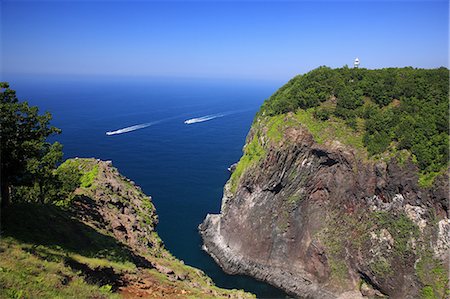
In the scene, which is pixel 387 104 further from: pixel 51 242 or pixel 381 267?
pixel 51 242

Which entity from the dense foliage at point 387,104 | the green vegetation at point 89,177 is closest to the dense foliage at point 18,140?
the green vegetation at point 89,177

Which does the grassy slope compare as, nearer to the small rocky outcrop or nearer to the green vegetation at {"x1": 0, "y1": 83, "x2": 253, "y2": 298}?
the green vegetation at {"x1": 0, "y1": 83, "x2": 253, "y2": 298}

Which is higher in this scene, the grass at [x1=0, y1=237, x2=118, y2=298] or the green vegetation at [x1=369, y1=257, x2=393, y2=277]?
the grass at [x1=0, y1=237, x2=118, y2=298]

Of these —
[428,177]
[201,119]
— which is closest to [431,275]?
[428,177]

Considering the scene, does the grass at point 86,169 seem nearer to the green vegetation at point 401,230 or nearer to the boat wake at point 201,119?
the green vegetation at point 401,230

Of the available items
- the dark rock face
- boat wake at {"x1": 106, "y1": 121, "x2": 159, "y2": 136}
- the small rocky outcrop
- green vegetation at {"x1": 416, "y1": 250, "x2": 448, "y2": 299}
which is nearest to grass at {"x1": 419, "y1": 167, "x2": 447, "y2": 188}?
green vegetation at {"x1": 416, "y1": 250, "x2": 448, "y2": 299}

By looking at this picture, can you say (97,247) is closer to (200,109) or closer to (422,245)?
(422,245)
